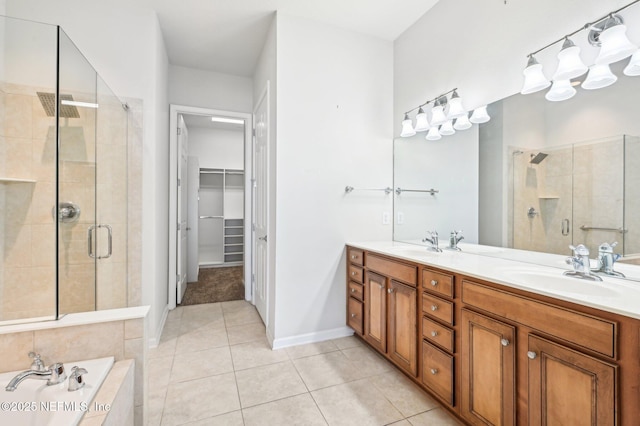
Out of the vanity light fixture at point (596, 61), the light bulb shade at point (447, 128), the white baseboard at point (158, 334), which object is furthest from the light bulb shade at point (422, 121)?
the white baseboard at point (158, 334)

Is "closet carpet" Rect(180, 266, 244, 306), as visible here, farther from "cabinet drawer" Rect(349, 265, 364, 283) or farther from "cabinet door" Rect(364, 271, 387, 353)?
"cabinet door" Rect(364, 271, 387, 353)

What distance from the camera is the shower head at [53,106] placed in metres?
1.78

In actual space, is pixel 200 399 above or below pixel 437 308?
below

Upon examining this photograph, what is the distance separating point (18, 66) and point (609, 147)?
3.76m

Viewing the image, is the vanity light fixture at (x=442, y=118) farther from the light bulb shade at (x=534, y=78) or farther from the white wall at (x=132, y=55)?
the white wall at (x=132, y=55)

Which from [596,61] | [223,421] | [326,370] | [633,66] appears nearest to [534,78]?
[596,61]

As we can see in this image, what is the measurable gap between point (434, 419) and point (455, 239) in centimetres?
120

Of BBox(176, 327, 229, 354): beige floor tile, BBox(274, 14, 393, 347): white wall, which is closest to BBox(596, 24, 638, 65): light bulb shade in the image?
BBox(274, 14, 393, 347): white wall

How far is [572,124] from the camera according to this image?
4.97ft

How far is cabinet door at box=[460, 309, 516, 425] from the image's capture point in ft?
4.05

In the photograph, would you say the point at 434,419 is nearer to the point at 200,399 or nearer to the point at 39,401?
the point at 200,399

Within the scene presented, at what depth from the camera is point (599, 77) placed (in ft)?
4.47

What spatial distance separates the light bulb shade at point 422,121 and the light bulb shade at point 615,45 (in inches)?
45.8

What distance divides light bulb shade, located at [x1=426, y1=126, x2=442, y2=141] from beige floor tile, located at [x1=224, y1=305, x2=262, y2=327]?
2.46m
